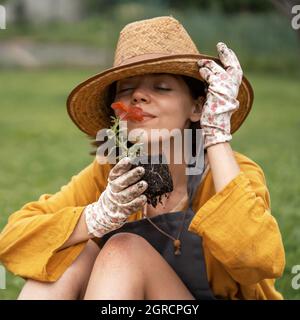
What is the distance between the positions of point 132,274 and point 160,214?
358 millimetres

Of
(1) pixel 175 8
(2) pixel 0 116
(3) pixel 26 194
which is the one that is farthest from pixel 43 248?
(1) pixel 175 8

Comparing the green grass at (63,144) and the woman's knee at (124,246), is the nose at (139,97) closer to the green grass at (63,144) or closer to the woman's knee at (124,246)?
the woman's knee at (124,246)

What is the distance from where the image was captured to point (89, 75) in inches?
710

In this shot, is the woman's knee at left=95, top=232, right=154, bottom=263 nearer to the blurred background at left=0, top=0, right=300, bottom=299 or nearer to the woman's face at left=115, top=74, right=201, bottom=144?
the woman's face at left=115, top=74, right=201, bottom=144

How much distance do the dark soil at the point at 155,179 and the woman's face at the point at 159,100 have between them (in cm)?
12

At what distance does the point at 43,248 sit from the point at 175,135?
2.03 feet

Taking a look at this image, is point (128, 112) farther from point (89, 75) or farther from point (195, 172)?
point (89, 75)

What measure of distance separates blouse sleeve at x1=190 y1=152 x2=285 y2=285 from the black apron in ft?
0.84

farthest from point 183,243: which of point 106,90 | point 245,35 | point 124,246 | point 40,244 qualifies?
point 245,35

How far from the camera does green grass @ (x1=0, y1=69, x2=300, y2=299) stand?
19.0ft

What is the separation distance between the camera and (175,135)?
2.99 meters

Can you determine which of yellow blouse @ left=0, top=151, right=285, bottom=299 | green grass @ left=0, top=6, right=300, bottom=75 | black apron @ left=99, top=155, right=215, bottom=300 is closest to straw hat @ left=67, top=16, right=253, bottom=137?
yellow blouse @ left=0, top=151, right=285, bottom=299
